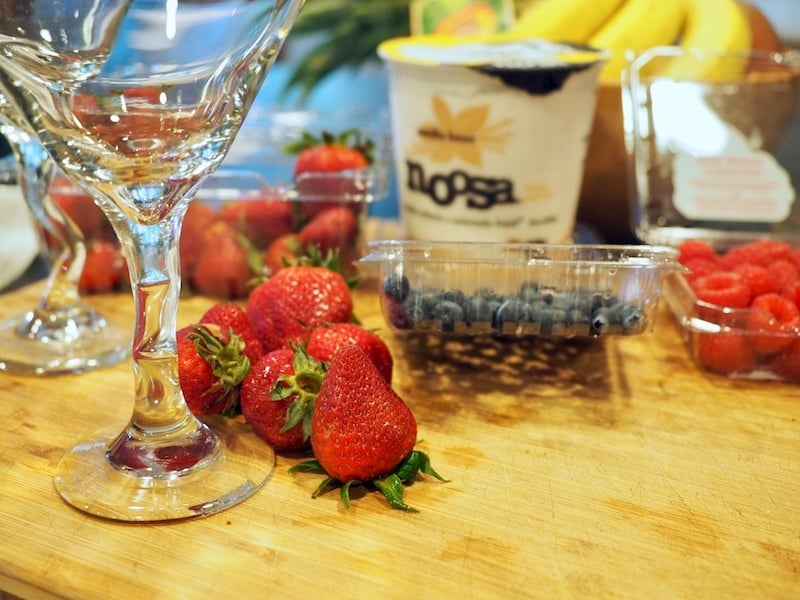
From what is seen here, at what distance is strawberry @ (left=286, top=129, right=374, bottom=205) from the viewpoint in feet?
3.26

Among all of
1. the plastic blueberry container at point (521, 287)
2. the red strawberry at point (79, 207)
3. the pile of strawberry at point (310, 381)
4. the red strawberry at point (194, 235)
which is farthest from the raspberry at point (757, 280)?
the red strawberry at point (79, 207)

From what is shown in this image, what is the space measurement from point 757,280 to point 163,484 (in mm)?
573

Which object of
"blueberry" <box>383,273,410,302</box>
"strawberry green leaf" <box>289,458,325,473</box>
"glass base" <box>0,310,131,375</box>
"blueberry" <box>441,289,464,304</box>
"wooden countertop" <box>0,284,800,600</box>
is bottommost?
"wooden countertop" <box>0,284,800,600</box>

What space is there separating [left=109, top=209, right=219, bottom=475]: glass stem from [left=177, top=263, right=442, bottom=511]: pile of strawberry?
0.04 meters

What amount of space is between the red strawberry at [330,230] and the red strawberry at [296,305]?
195 millimetres

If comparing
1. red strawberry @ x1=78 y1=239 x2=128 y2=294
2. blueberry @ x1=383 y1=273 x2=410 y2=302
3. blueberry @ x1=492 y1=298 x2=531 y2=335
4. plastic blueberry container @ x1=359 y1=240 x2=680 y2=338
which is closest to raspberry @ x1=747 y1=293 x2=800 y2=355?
plastic blueberry container @ x1=359 y1=240 x2=680 y2=338

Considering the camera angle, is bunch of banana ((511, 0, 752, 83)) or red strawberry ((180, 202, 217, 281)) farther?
bunch of banana ((511, 0, 752, 83))

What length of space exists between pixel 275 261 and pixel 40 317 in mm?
254

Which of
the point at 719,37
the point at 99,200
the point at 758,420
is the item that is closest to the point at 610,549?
the point at 758,420

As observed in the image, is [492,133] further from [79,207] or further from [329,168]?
[79,207]

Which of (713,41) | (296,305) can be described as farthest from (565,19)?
(296,305)

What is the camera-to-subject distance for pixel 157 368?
0.62 metres

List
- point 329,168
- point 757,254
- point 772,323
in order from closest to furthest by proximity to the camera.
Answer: point 772,323, point 757,254, point 329,168

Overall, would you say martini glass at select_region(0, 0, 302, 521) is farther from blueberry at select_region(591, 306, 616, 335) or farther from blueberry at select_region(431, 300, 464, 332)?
blueberry at select_region(591, 306, 616, 335)
